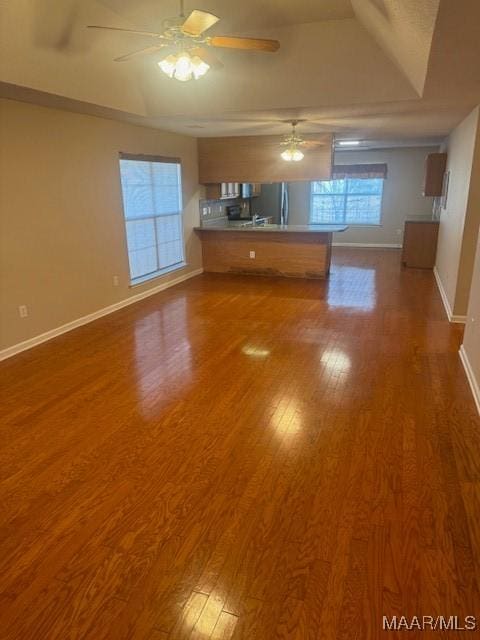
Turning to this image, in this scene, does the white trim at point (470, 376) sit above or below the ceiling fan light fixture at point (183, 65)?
below

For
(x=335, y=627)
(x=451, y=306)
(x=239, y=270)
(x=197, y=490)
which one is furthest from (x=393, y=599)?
(x=239, y=270)

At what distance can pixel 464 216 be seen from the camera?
4547 millimetres

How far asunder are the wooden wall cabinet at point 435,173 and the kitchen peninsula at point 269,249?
1969 mm

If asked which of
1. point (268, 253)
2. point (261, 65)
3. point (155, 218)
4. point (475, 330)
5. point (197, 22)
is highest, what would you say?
point (261, 65)

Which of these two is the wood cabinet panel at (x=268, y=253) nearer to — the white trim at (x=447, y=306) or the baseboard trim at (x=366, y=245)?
the white trim at (x=447, y=306)

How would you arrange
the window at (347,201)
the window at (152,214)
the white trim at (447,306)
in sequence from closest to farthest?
the white trim at (447,306) → the window at (152,214) → the window at (347,201)

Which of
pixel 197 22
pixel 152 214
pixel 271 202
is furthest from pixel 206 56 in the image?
pixel 271 202

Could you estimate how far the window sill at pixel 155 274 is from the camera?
5896 mm

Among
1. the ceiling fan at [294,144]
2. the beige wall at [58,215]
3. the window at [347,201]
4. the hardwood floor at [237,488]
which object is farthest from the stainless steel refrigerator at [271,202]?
the hardwood floor at [237,488]

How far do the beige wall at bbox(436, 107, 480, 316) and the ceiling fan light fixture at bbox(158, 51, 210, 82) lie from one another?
2.89m

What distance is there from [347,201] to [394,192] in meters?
1.13

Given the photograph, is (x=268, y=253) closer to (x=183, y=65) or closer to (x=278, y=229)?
(x=278, y=229)

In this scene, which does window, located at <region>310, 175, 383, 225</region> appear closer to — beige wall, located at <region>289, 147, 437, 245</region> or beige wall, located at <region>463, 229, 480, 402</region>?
beige wall, located at <region>289, 147, 437, 245</region>

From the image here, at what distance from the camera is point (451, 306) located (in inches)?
193
